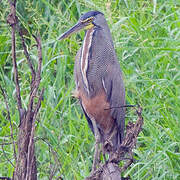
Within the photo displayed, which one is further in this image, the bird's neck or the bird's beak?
the bird's neck

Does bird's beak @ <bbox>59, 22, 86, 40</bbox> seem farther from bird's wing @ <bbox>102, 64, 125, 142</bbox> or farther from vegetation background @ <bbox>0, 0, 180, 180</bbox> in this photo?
bird's wing @ <bbox>102, 64, 125, 142</bbox>

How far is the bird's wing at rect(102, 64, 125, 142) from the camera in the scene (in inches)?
128

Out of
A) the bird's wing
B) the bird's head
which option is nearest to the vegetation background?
the bird's wing

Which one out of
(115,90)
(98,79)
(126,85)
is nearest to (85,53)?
(98,79)

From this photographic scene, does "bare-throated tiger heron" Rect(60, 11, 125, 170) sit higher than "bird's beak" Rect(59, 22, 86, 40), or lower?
lower

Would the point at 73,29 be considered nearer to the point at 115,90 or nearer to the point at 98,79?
the point at 98,79

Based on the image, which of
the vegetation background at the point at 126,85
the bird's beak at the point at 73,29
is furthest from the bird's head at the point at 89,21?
the vegetation background at the point at 126,85

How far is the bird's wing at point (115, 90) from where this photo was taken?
324 centimetres

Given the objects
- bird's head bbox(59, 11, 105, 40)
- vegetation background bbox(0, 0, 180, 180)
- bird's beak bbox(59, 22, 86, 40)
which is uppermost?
bird's head bbox(59, 11, 105, 40)

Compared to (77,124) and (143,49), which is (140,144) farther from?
(143,49)

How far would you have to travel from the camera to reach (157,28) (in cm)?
417

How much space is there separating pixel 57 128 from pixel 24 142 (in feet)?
5.32

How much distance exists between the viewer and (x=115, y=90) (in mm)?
3277

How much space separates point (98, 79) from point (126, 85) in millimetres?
357
